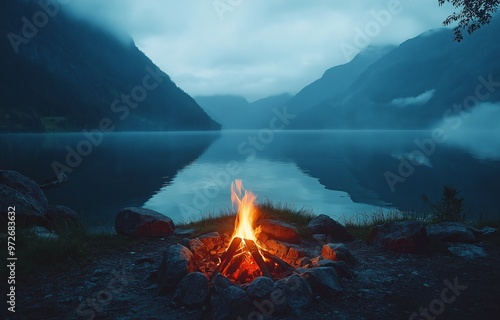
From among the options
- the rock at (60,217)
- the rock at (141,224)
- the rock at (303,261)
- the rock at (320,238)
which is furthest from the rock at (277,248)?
the rock at (60,217)

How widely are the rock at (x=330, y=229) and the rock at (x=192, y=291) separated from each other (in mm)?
6174

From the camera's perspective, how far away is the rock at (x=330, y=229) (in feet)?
40.4

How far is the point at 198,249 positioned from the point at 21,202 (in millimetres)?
6961

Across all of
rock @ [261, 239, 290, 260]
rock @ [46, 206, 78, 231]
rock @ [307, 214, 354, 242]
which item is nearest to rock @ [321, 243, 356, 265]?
rock @ [261, 239, 290, 260]

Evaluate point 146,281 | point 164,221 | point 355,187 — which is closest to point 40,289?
point 146,281

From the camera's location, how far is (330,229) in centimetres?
1259

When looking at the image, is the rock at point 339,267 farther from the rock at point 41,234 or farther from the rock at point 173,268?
the rock at point 41,234

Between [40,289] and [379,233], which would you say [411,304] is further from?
[40,289]

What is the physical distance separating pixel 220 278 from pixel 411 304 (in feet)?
13.6

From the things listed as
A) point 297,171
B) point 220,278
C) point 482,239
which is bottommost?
point 220,278

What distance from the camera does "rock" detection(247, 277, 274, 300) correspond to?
7097 millimetres

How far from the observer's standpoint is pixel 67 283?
26.8ft

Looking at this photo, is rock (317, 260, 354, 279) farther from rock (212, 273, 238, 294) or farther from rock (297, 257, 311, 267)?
rock (212, 273, 238, 294)

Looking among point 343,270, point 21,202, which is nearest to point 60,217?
point 21,202
